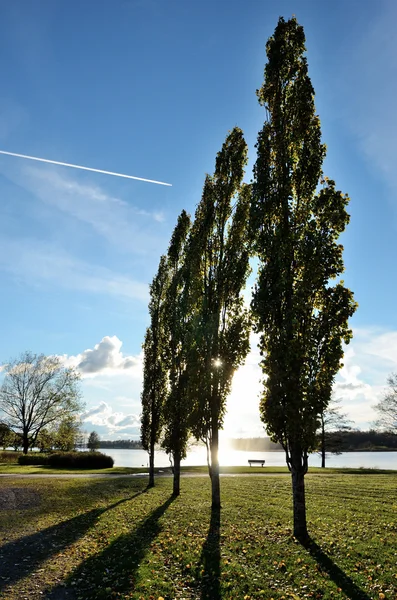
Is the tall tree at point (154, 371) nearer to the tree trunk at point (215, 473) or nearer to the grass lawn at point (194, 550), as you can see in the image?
the grass lawn at point (194, 550)

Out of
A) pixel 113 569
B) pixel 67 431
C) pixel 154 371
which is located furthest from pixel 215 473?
pixel 67 431

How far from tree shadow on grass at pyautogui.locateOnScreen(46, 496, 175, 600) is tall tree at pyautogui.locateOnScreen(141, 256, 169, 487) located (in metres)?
13.3

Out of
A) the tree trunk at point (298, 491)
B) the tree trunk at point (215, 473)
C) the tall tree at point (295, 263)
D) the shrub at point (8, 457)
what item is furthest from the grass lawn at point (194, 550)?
the shrub at point (8, 457)

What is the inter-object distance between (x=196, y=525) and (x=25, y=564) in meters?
5.53

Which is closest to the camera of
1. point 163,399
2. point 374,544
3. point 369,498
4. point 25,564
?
point 25,564

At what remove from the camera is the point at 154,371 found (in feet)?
84.7

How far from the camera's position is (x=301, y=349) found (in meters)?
11.2

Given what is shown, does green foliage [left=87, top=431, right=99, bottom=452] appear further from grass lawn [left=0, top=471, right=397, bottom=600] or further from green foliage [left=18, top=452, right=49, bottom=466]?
grass lawn [left=0, top=471, right=397, bottom=600]

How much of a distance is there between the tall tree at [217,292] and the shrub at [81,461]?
29.1m

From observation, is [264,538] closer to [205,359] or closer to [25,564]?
[25,564]

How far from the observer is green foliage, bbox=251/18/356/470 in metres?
11.1

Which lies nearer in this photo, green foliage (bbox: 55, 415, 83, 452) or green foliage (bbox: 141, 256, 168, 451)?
green foliage (bbox: 141, 256, 168, 451)

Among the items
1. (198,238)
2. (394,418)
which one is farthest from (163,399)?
(394,418)

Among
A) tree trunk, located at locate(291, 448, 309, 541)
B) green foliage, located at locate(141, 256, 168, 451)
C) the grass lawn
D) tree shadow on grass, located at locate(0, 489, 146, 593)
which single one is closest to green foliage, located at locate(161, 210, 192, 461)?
green foliage, located at locate(141, 256, 168, 451)
